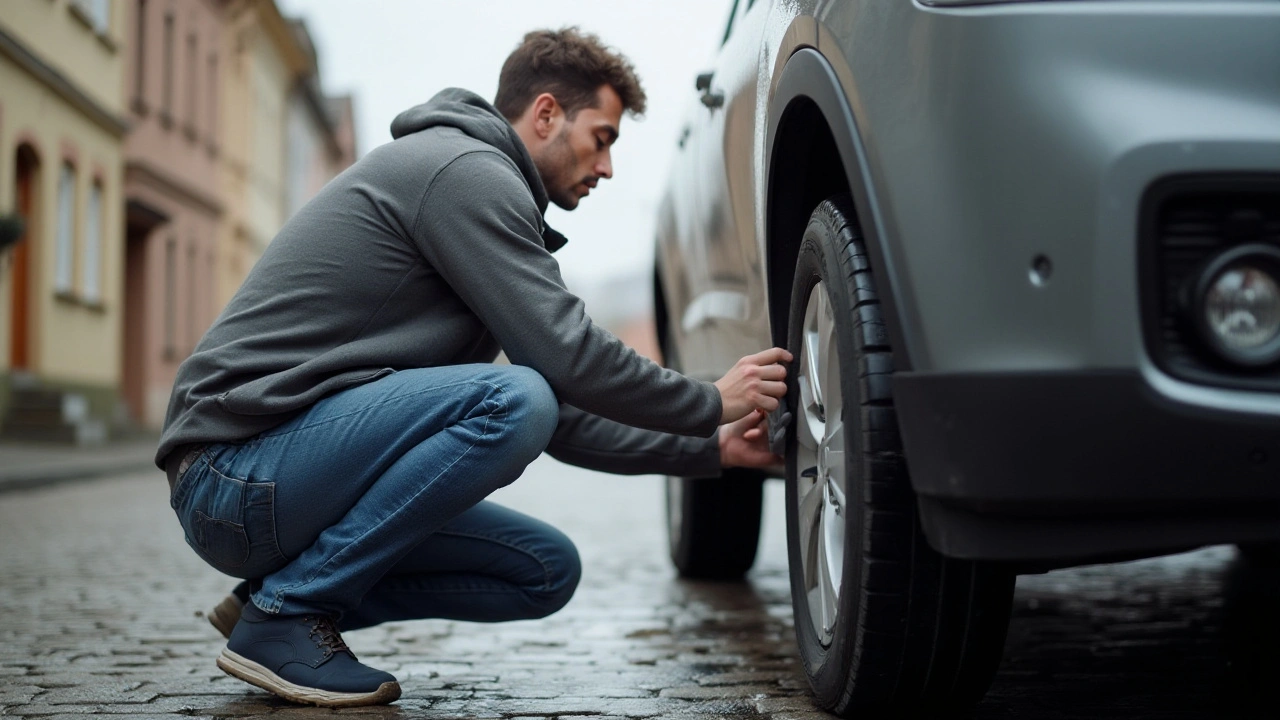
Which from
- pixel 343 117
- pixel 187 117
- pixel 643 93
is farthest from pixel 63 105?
pixel 343 117

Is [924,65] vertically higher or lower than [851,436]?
higher

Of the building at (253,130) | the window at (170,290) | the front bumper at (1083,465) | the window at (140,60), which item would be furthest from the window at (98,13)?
the front bumper at (1083,465)

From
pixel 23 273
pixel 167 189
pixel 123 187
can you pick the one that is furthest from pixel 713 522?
pixel 167 189

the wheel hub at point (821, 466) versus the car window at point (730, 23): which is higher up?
the car window at point (730, 23)

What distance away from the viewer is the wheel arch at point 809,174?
2.33 meters

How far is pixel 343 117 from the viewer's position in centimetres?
5462

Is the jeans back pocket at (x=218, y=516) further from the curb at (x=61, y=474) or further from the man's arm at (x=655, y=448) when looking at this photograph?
the curb at (x=61, y=474)

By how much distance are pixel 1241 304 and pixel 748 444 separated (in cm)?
163

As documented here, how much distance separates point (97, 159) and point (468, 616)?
1911cm

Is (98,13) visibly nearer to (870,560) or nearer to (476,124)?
(476,124)

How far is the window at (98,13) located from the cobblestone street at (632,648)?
14613 mm

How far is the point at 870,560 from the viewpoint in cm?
245

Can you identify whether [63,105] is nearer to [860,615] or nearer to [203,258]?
[203,258]

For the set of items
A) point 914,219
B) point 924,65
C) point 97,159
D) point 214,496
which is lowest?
point 214,496
